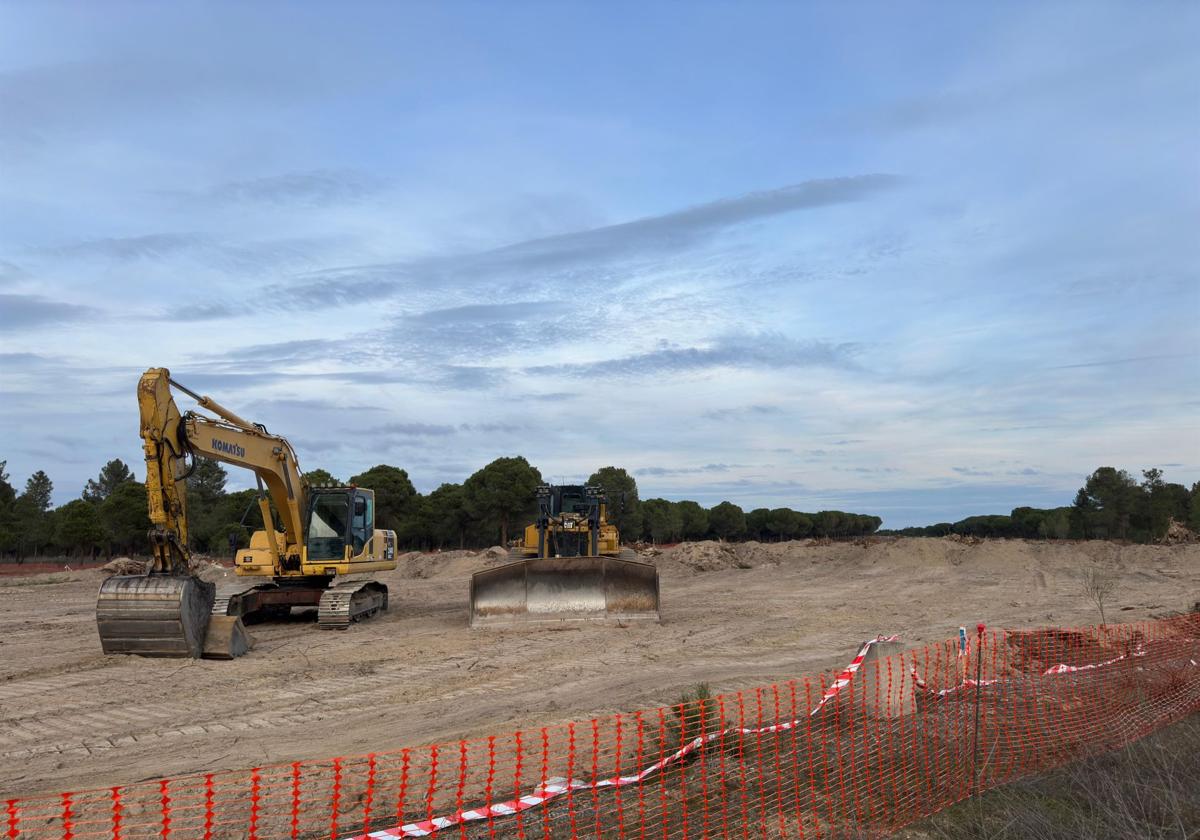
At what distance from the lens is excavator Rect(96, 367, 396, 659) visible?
1197 cm

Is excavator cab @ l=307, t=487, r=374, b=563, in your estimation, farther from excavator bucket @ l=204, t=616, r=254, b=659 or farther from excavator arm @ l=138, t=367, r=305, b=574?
excavator bucket @ l=204, t=616, r=254, b=659

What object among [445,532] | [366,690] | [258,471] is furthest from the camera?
[445,532]

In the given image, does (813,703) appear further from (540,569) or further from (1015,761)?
(540,569)

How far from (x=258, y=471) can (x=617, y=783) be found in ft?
36.6

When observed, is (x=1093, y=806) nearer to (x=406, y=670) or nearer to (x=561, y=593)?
(x=406, y=670)

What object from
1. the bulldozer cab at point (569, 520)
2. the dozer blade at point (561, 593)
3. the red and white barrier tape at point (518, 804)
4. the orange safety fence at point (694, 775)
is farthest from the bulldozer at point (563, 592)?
the red and white barrier tape at point (518, 804)

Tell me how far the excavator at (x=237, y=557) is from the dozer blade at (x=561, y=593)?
2.62 m

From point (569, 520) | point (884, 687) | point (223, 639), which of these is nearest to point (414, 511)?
point (569, 520)

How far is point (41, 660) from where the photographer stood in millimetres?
13289

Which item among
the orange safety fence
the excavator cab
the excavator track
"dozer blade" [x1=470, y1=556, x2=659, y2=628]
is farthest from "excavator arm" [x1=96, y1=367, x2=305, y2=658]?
the orange safety fence

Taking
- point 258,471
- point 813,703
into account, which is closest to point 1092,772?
point 813,703

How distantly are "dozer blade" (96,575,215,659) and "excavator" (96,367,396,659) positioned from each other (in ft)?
0.05

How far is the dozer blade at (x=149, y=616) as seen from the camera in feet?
39.1

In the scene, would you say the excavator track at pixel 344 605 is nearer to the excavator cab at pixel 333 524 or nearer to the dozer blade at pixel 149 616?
the excavator cab at pixel 333 524
